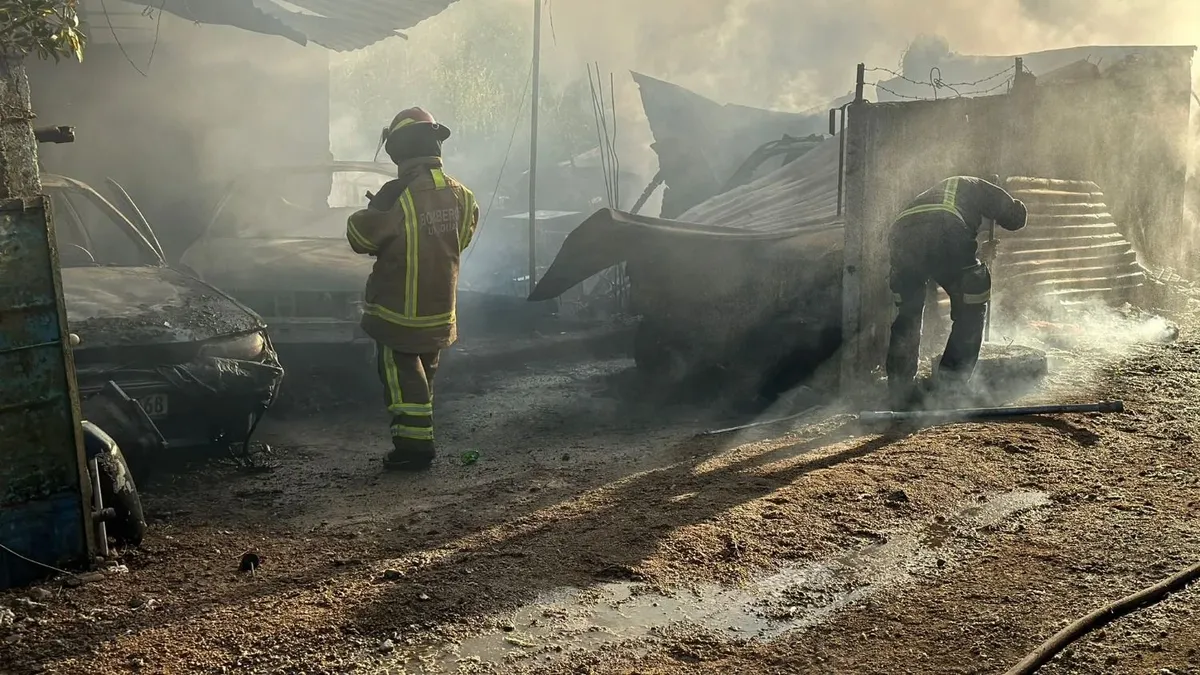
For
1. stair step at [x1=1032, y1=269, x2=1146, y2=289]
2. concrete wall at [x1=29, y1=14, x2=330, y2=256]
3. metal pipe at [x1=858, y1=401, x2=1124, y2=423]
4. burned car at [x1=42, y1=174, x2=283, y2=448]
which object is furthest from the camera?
concrete wall at [x1=29, y1=14, x2=330, y2=256]

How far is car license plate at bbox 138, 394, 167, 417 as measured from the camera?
462cm

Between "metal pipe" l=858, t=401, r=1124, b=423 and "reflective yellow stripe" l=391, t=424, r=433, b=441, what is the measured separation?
8.46 ft

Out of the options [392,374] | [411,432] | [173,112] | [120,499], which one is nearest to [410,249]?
[392,374]

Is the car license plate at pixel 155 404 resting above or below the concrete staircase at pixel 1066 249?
below

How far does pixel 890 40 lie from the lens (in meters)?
33.0

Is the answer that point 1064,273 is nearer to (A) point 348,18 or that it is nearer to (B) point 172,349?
(B) point 172,349

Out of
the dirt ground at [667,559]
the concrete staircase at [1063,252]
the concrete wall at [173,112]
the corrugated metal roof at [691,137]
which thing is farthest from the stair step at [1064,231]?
the corrugated metal roof at [691,137]

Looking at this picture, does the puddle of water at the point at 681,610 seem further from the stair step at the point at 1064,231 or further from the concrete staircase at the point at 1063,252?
the stair step at the point at 1064,231

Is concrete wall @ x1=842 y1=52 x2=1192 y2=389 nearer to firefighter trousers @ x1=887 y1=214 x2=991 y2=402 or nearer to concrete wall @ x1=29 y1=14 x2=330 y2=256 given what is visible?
firefighter trousers @ x1=887 y1=214 x2=991 y2=402

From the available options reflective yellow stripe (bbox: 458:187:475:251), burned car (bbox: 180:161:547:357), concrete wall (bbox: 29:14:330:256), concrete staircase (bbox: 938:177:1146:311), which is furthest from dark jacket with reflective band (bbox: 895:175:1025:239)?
concrete wall (bbox: 29:14:330:256)

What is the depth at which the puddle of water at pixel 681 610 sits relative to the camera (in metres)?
2.92

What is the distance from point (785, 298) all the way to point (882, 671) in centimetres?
501

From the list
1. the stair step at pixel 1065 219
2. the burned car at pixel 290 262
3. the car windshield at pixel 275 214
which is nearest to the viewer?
the burned car at pixel 290 262

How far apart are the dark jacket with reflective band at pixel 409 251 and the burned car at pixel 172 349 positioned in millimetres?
646
